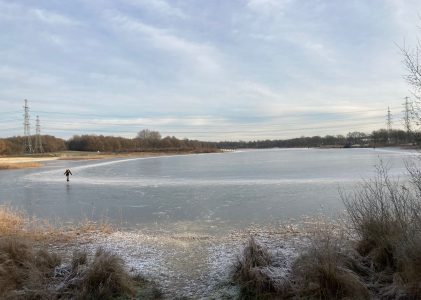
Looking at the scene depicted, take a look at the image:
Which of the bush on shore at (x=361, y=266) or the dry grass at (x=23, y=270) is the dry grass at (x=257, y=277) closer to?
the bush on shore at (x=361, y=266)

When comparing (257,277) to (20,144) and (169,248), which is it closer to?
(169,248)

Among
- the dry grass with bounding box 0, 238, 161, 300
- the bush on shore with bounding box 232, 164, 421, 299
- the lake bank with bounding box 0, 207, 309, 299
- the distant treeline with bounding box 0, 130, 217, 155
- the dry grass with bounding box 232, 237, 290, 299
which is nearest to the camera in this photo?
the bush on shore with bounding box 232, 164, 421, 299

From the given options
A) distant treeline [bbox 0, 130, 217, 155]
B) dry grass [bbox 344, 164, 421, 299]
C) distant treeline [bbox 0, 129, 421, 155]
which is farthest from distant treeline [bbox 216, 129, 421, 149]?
dry grass [bbox 344, 164, 421, 299]

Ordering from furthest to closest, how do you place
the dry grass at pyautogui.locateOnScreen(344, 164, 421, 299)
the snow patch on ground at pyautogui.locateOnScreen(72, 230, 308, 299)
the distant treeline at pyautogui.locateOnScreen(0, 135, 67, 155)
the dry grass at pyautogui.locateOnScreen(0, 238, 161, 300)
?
the distant treeline at pyautogui.locateOnScreen(0, 135, 67, 155) → the snow patch on ground at pyautogui.locateOnScreen(72, 230, 308, 299) → the dry grass at pyautogui.locateOnScreen(0, 238, 161, 300) → the dry grass at pyautogui.locateOnScreen(344, 164, 421, 299)

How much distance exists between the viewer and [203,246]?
8.49 m

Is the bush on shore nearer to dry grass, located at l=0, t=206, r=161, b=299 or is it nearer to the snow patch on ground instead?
the snow patch on ground

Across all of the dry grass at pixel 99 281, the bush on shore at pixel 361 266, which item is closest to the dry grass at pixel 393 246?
the bush on shore at pixel 361 266

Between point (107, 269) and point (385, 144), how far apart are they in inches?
4609

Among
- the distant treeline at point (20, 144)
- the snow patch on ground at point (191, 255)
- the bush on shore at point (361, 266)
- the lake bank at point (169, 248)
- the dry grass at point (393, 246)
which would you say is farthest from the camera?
the distant treeline at point (20, 144)

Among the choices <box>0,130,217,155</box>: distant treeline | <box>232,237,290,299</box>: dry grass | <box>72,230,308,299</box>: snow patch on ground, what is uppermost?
<box>0,130,217,155</box>: distant treeline

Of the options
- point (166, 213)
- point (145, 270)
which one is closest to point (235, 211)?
point (166, 213)

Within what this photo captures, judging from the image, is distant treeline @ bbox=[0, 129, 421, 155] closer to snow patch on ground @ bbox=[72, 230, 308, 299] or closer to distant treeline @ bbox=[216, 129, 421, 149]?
distant treeline @ bbox=[216, 129, 421, 149]

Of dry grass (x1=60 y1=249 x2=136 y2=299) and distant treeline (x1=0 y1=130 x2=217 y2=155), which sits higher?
distant treeline (x1=0 y1=130 x2=217 y2=155)

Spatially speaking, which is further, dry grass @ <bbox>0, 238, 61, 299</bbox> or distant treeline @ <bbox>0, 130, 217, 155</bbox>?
distant treeline @ <bbox>0, 130, 217, 155</bbox>
